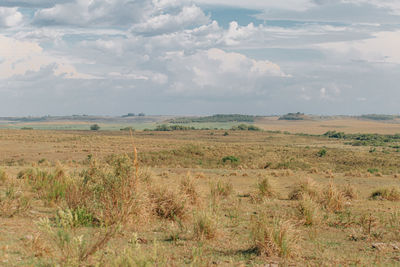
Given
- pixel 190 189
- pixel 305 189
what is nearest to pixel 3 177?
pixel 190 189

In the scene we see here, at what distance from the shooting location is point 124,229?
9.19m

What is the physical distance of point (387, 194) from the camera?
53.9 ft

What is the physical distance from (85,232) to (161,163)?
30.9m

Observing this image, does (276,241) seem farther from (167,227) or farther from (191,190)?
(191,190)

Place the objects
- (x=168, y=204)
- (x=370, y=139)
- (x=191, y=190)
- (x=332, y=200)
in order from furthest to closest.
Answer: (x=370, y=139) → (x=191, y=190) → (x=332, y=200) → (x=168, y=204)

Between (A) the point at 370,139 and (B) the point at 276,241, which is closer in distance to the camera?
(B) the point at 276,241

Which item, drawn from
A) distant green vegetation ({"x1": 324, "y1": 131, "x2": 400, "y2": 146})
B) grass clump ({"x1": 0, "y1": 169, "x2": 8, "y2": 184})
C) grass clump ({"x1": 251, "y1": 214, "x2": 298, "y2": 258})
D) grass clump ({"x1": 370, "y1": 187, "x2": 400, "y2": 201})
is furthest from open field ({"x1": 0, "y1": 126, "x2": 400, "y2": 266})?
distant green vegetation ({"x1": 324, "y1": 131, "x2": 400, "y2": 146})

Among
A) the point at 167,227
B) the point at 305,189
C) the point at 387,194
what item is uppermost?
the point at 167,227

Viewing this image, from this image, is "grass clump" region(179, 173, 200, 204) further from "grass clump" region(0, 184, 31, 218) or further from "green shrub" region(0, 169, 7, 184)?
"green shrub" region(0, 169, 7, 184)

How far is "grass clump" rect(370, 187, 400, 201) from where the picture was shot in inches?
641

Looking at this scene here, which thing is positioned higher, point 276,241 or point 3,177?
point 276,241

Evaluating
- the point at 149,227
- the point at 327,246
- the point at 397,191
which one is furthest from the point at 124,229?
the point at 397,191

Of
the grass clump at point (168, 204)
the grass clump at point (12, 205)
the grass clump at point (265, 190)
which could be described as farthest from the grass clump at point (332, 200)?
the grass clump at point (12, 205)

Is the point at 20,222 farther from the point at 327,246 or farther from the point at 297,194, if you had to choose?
the point at 297,194
